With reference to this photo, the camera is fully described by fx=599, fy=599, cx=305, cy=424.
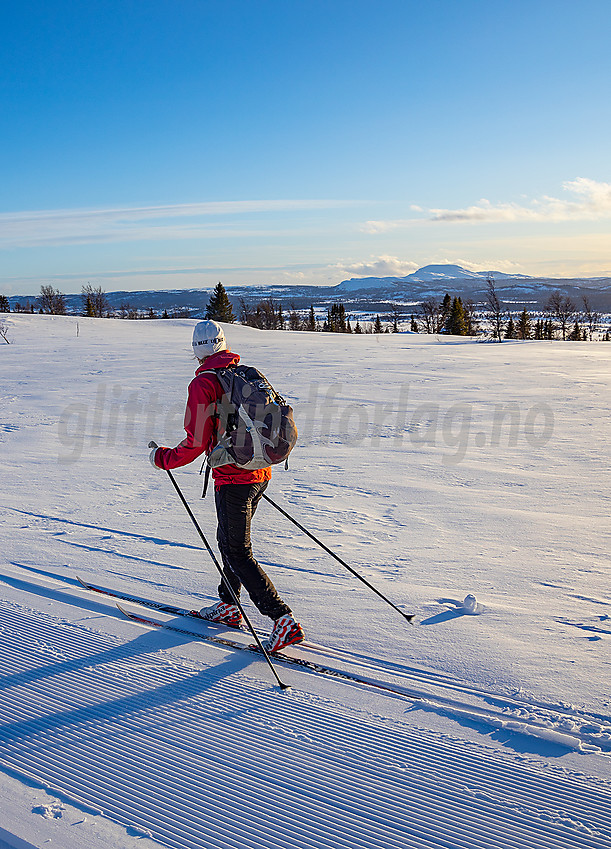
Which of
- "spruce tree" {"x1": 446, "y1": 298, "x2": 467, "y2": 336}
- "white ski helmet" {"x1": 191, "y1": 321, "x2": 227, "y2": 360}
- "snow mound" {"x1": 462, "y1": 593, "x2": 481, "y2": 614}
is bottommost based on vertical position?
"snow mound" {"x1": 462, "y1": 593, "x2": 481, "y2": 614}

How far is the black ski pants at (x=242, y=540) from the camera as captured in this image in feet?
10.8

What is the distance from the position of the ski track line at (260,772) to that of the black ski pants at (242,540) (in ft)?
1.38

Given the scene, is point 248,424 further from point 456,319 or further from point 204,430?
point 456,319

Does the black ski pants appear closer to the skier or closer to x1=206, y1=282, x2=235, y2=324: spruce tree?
the skier

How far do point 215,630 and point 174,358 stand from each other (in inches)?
587

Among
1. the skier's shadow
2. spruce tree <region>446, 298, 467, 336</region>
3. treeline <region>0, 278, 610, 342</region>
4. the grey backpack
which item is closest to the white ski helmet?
the grey backpack

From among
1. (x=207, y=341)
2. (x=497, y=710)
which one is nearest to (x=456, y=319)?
(x=207, y=341)

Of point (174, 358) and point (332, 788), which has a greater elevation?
point (174, 358)

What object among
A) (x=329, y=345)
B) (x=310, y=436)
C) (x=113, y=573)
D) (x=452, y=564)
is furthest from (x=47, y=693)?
(x=329, y=345)

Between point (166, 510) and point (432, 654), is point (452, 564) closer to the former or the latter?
point (432, 654)

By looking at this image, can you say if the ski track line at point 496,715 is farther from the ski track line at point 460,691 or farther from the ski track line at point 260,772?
the ski track line at point 260,772

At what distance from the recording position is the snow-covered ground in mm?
2230

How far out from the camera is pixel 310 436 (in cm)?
884

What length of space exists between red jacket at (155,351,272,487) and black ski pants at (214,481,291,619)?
0.19 ft
